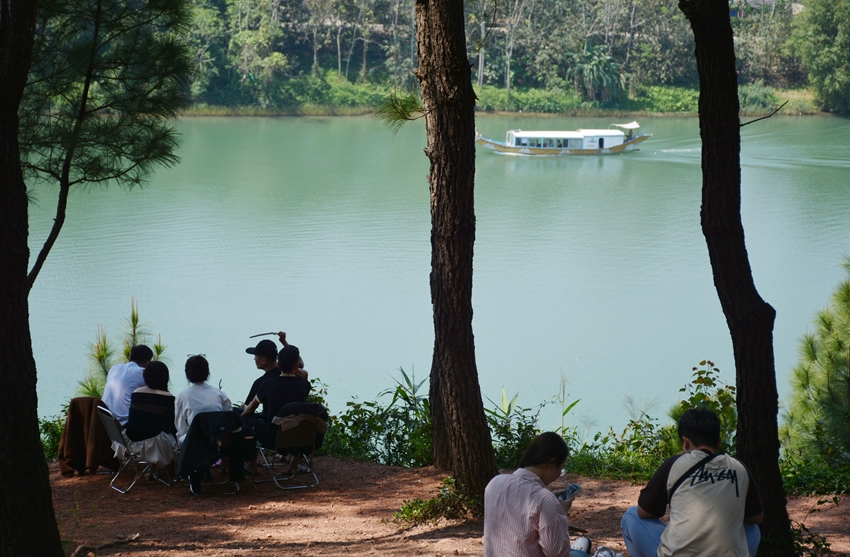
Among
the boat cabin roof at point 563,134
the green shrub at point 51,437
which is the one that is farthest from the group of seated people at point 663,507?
the boat cabin roof at point 563,134

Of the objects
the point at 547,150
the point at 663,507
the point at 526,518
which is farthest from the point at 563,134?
the point at 526,518

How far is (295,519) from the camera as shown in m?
3.53

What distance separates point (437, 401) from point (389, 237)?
1010 centimetres

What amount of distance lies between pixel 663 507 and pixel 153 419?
225cm

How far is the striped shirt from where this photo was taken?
204 cm

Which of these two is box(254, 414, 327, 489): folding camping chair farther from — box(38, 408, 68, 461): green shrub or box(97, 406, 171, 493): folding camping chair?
box(38, 408, 68, 461): green shrub

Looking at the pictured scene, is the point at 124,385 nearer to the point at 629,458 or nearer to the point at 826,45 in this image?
the point at 629,458

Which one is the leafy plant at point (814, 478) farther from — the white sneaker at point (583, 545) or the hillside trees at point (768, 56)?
the hillside trees at point (768, 56)

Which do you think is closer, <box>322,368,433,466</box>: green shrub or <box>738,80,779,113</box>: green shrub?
<box>322,368,433,466</box>: green shrub

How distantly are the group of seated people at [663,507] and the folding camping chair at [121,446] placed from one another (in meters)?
2.12

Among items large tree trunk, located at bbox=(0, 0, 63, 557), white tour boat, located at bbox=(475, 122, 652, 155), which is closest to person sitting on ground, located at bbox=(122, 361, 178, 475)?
large tree trunk, located at bbox=(0, 0, 63, 557)

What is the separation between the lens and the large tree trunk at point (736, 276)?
2715 millimetres

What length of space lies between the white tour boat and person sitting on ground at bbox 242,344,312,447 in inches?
829

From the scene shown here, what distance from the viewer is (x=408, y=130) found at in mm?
30328
